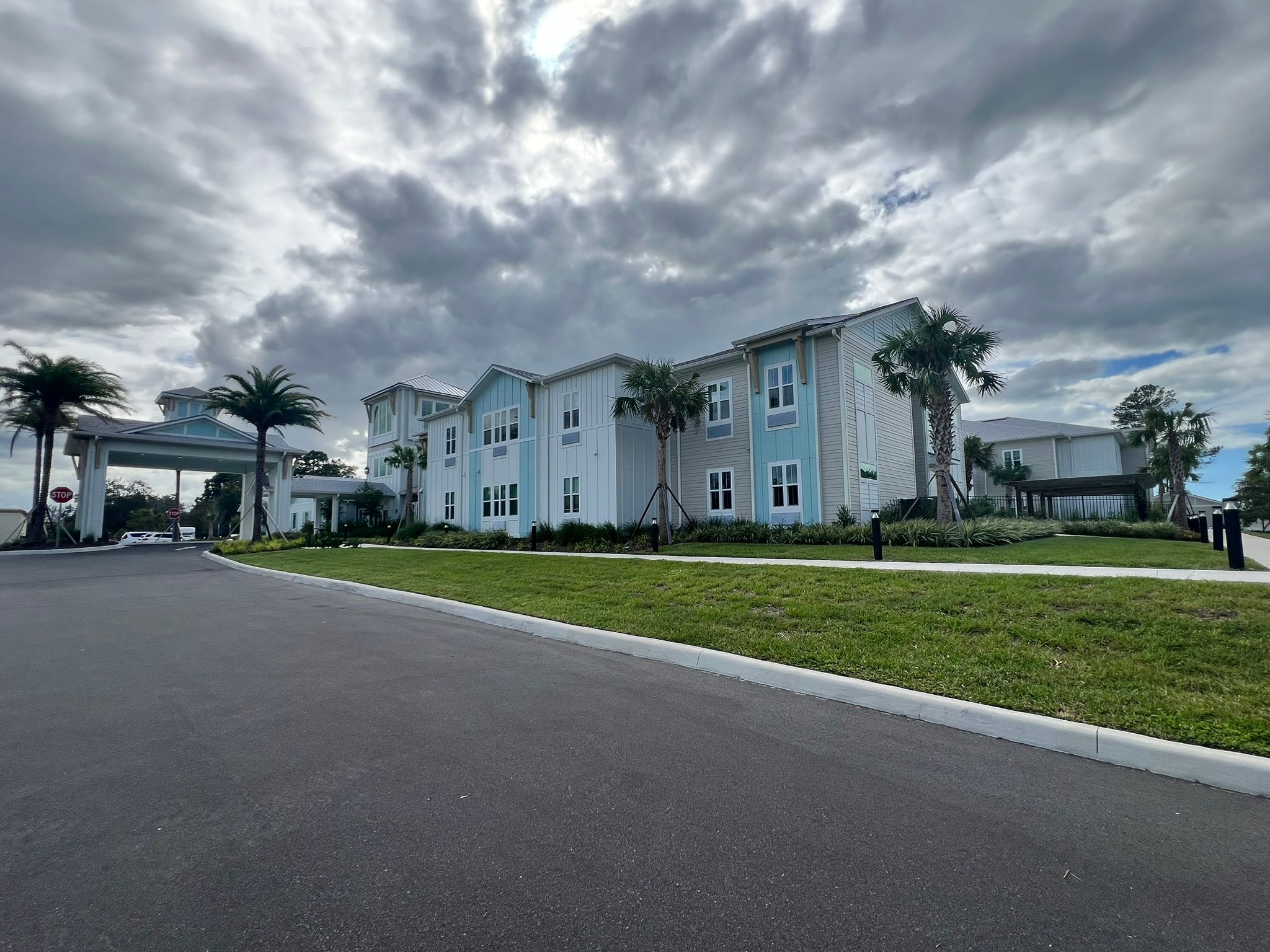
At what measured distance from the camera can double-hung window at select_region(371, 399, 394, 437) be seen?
46531 mm

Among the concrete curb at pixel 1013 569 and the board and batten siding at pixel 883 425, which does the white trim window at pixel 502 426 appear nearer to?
the board and batten siding at pixel 883 425

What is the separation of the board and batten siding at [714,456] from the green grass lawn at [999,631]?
11732 millimetres

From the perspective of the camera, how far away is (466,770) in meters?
3.79

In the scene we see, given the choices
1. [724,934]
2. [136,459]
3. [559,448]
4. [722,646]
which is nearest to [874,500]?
[559,448]

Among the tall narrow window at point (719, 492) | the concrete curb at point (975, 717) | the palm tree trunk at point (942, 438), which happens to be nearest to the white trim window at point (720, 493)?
the tall narrow window at point (719, 492)

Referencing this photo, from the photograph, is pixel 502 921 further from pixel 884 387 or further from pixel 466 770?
pixel 884 387

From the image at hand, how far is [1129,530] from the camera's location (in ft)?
66.7

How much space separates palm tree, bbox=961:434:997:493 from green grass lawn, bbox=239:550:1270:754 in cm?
2377

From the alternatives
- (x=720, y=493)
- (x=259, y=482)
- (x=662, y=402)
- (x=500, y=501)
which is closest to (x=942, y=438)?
(x=720, y=493)

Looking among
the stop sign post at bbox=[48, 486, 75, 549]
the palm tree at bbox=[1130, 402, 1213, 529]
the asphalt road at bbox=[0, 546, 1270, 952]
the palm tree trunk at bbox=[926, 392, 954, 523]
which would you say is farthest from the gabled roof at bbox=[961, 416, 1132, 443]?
the stop sign post at bbox=[48, 486, 75, 549]

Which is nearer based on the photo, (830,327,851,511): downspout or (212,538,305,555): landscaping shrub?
(830,327,851,511): downspout

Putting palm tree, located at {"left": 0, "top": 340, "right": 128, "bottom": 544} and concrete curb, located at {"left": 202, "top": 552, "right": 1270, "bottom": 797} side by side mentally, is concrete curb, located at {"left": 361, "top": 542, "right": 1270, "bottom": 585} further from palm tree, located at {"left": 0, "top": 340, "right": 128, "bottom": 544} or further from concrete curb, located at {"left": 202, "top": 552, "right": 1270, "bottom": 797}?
palm tree, located at {"left": 0, "top": 340, "right": 128, "bottom": 544}

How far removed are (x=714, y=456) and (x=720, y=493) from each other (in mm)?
1437

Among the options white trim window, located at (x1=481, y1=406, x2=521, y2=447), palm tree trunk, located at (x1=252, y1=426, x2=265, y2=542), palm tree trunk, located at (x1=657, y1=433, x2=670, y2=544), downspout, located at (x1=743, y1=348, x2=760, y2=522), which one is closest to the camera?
palm tree trunk, located at (x1=657, y1=433, x2=670, y2=544)
